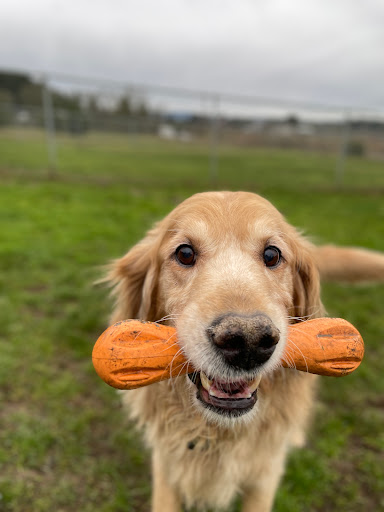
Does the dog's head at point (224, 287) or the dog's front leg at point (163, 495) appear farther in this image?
the dog's front leg at point (163, 495)

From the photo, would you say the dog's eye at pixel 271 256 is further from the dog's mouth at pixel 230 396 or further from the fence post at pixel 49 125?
the fence post at pixel 49 125

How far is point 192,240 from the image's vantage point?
6.57ft

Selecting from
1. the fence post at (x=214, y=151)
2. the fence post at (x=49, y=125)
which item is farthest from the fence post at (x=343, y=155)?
the fence post at (x=49, y=125)

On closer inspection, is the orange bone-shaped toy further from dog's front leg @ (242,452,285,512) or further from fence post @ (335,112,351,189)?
fence post @ (335,112,351,189)

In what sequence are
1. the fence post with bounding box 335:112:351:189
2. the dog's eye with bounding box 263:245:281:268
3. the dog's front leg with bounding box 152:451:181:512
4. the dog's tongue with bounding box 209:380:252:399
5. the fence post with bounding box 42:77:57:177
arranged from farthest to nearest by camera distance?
the fence post with bounding box 335:112:351:189 < the fence post with bounding box 42:77:57:177 < the dog's front leg with bounding box 152:451:181:512 < the dog's eye with bounding box 263:245:281:268 < the dog's tongue with bounding box 209:380:252:399

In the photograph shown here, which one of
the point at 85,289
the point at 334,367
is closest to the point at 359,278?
the point at 334,367

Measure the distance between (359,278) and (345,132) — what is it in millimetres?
12037

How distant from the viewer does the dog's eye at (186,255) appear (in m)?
2.01

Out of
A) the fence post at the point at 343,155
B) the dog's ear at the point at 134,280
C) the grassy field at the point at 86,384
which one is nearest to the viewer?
the dog's ear at the point at 134,280

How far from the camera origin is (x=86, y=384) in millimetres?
3307

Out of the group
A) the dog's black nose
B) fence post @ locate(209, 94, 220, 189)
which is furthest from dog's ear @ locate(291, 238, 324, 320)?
fence post @ locate(209, 94, 220, 189)

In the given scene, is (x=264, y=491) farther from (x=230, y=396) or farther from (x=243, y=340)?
(x=243, y=340)

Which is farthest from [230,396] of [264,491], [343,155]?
[343,155]

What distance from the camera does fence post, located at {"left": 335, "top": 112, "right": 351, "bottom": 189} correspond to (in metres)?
13.4
